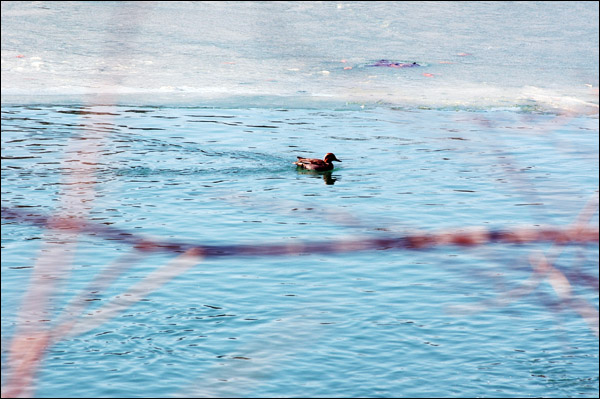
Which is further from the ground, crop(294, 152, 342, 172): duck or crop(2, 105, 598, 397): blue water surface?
crop(294, 152, 342, 172): duck

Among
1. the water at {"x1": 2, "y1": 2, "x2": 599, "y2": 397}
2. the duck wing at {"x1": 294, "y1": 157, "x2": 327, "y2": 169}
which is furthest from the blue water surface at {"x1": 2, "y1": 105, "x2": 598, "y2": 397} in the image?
the duck wing at {"x1": 294, "y1": 157, "x2": 327, "y2": 169}

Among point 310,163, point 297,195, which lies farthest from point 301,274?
point 310,163

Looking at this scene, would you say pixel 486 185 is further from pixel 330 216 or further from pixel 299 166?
pixel 330 216

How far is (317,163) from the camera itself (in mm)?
10469

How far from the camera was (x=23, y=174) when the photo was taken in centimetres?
996

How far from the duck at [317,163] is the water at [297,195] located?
13 centimetres

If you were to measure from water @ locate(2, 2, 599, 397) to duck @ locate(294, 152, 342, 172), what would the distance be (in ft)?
0.44

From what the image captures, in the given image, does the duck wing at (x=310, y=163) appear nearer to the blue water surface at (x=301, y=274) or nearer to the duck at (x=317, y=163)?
the duck at (x=317, y=163)

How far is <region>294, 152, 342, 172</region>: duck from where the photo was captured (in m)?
10.5

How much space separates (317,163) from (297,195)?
0.67 meters

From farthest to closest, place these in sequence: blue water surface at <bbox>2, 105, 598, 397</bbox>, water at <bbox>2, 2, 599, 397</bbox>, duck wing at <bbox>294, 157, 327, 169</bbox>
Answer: duck wing at <bbox>294, 157, 327, 169</bbox> < blue water surface at <bbox>2, 105, 598, 397</bbox> < water at <bbox>2, 2, 599, 397</bbox>

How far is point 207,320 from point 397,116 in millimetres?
7561

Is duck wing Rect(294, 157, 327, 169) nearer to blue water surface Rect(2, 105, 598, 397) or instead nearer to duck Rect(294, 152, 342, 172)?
duck Rect(294, 152, 342, 172)

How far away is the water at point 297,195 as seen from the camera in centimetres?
216
